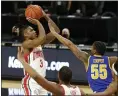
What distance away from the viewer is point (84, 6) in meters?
13.5

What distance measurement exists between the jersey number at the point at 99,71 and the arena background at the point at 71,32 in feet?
13.5

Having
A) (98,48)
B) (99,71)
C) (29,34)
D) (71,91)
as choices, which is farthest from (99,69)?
(71,91)

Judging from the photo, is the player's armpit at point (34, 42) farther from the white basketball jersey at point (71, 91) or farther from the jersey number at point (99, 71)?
the white basketball jersey at point (71, 91)

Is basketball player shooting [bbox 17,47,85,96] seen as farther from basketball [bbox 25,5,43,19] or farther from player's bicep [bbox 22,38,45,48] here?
basketball [bbox 25,5,43,19]

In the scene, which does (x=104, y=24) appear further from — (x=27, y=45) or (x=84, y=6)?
(x=27, y=45)

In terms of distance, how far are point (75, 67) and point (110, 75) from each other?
16.4 ft

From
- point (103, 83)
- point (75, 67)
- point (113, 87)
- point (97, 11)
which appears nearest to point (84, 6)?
point (97, 11)

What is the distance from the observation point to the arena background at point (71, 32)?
11.7 m

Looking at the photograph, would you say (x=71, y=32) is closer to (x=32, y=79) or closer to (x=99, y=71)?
(x=32, y=79)

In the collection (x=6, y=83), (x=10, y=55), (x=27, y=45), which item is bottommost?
(x=6, y=83)

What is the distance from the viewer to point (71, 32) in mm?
14352

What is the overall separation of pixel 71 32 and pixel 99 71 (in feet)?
25.4

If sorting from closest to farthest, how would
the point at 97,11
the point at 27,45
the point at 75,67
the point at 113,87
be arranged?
the point at 113,87 → the point at 27,45 → the point at 75,67 → the point at 97,11

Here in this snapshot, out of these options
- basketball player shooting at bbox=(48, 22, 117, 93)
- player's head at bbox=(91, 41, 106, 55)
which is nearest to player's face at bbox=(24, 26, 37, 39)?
basketball player shooting at bbox=(48, 22, 117, 93)
